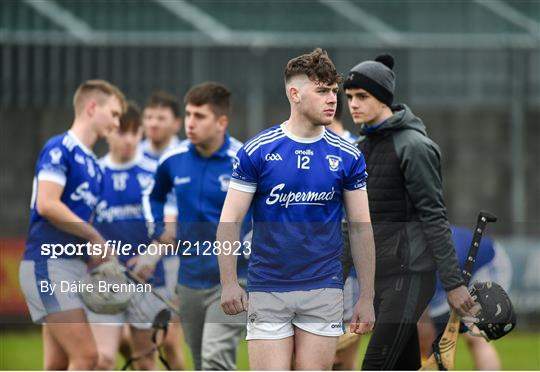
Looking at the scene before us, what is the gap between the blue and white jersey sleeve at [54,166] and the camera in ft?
27.0

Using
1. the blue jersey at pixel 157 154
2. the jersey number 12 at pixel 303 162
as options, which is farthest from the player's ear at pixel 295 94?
the blue jersey at pixel 157 154

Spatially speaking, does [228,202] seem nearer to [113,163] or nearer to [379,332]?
[379,332]

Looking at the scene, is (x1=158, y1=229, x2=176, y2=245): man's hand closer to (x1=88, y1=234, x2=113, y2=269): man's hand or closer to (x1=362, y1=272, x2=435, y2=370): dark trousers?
(x1=88, y1=234, x2=113, y2=269): man's hand

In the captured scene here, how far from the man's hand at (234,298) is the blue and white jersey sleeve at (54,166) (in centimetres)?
191

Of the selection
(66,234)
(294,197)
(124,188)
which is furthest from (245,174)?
Answer: (124,188)

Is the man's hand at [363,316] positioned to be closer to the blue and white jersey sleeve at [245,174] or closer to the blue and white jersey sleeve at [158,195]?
the blue and white jersey sleeve at [245,174]

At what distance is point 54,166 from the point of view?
27.1 ft

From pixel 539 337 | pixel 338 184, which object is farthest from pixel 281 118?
pixel 338 184

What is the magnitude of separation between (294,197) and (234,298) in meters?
0.57

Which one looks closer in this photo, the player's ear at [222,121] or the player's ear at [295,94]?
the player's ear at [295,94]

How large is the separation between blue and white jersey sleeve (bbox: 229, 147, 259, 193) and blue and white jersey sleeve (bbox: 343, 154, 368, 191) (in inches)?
17.6

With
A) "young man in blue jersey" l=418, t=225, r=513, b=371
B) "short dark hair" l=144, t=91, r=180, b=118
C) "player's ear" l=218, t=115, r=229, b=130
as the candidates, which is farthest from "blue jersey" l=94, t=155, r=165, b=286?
"young man in blue jersey" l=418, t=225, r=513, b=371

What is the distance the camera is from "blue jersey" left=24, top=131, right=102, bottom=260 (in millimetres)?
8203

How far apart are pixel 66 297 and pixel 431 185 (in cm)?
217
